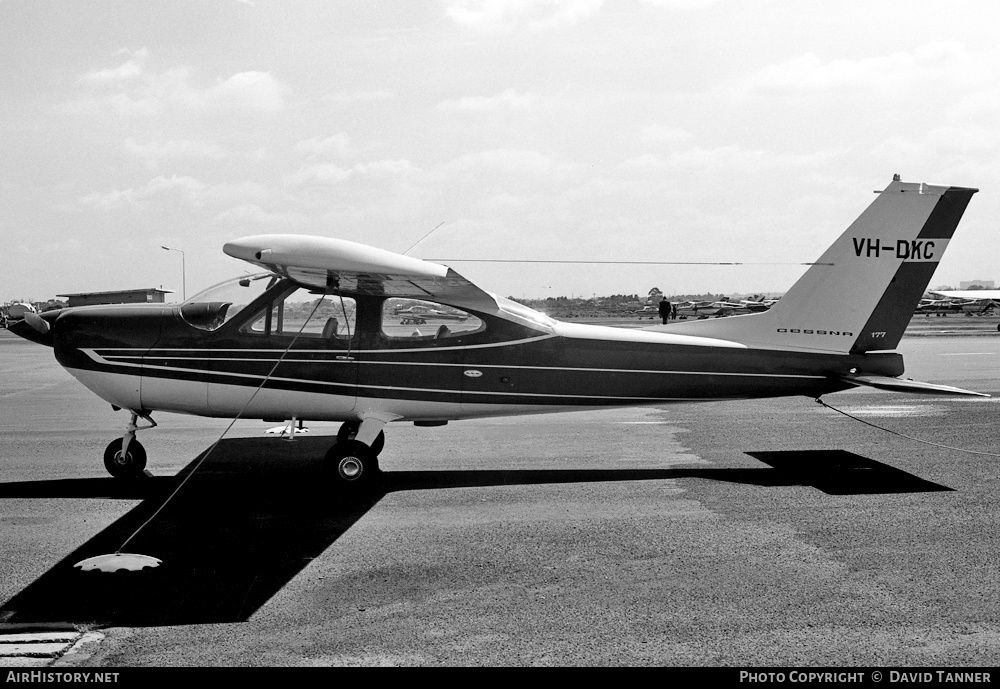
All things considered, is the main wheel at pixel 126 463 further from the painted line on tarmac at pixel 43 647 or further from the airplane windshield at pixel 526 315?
the painted line on tarmac at pixel 43 647

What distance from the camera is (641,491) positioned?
796 cm

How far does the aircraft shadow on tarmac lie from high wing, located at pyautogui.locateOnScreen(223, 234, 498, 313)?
1817 millimetres

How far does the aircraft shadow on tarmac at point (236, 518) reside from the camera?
16.7 ft

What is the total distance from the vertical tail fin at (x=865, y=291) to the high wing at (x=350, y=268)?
2764mm

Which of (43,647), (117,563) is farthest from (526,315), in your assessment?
(43,647)

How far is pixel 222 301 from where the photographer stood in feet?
28.2

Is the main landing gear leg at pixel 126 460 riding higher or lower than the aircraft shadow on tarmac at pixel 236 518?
higher

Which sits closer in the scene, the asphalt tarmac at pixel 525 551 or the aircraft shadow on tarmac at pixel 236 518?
the asphalt tarmac at pixel 525 551

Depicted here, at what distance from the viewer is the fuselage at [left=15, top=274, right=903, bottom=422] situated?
8.39m

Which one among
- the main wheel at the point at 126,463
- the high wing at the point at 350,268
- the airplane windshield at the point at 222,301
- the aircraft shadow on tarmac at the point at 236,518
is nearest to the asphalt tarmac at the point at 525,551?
the aircraft shadow on tarmac at the point at 236,518

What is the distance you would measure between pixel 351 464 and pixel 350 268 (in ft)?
5.89
